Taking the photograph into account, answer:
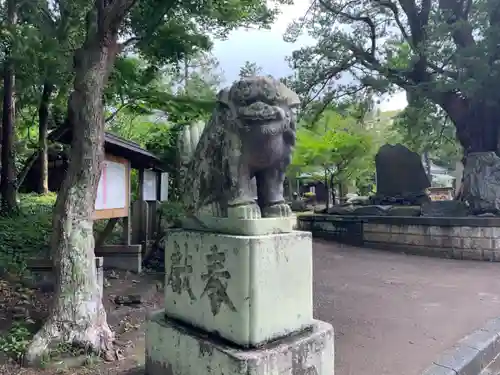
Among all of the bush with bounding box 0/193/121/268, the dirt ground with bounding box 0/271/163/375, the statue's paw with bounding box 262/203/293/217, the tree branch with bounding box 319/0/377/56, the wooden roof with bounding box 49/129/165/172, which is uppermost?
the tree branch with bounding box 319/0/377/56

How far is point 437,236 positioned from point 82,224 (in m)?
7.82

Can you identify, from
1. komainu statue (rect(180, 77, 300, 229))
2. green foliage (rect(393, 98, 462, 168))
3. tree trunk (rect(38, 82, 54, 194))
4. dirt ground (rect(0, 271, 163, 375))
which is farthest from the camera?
green foliage (rect(393, 98, 462, 168))

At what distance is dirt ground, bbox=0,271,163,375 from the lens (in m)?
3.35

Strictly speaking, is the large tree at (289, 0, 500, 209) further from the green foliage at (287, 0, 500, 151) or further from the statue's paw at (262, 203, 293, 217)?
the statue's paw at (262, 203, 293, 217)

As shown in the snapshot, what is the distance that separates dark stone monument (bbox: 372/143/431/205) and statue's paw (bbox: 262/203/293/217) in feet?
30.1

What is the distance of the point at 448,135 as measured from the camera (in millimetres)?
15125

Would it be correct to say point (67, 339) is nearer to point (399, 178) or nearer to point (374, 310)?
point (374, 310)

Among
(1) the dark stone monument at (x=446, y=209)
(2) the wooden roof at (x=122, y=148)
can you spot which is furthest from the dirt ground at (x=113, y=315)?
(1) the dark stone monument at (x=446, y=209)

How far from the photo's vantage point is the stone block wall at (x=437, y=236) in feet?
26.3

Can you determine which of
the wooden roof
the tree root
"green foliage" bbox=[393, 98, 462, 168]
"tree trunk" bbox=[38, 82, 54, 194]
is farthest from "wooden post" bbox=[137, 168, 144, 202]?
"green foliage" bbox=[393, 98, 462, 168]

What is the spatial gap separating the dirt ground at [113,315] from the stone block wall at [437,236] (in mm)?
6003

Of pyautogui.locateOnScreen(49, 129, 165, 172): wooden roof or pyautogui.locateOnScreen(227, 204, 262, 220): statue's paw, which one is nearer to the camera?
pyautogui.locateOnScreen(227, 204, 262, 220): statue's paw

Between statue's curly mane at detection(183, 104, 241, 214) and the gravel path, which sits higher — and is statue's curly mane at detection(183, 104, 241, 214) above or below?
above

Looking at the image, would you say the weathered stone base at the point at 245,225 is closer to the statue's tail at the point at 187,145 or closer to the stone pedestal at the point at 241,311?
the stone pedestal at the point at 241,311
